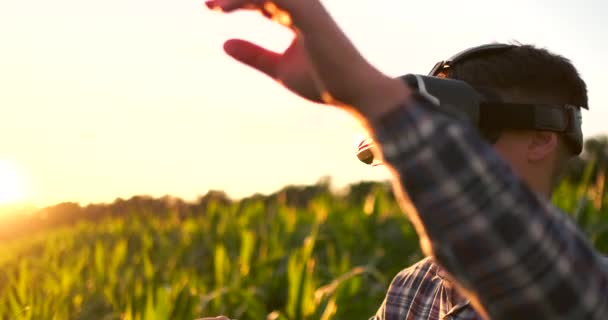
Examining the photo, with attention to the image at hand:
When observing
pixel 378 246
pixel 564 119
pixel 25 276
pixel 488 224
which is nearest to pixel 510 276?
pixel 488 224

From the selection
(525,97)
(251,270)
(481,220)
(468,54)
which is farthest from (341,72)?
(251,270)

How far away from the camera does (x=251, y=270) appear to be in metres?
4.15

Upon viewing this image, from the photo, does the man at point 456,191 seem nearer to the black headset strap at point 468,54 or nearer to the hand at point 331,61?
the hand at point 331,61

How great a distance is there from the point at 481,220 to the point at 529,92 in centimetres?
78

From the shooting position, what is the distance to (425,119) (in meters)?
0.81

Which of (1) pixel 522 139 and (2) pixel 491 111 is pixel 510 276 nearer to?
(2) pixel 491 111

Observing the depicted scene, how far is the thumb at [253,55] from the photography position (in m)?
0.88

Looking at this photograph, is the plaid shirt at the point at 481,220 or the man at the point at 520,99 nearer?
the plaid shirt at the point at 481,220

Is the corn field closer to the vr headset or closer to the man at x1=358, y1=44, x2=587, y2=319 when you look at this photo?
the man at x1=358, y1=44, x2=587, y2=319

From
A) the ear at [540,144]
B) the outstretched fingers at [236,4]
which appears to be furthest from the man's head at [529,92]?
the outstretched fingers at [236,4]

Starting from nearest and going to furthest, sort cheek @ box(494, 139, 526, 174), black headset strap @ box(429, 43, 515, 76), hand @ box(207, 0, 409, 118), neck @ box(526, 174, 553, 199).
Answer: hand @ box(207, 0, 409, 118), cheek @ box(494, 139, 526, 174), neck @ box(526, 174, 553, 199), black headset strap @ box(429, 43, 515, 76)

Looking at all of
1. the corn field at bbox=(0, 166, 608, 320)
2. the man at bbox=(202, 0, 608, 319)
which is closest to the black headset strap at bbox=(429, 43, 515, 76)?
the man at bbox=(202, 0, 608, 319)

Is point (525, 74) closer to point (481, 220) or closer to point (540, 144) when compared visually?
point (540, 144)

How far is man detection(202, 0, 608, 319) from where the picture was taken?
0.77m
